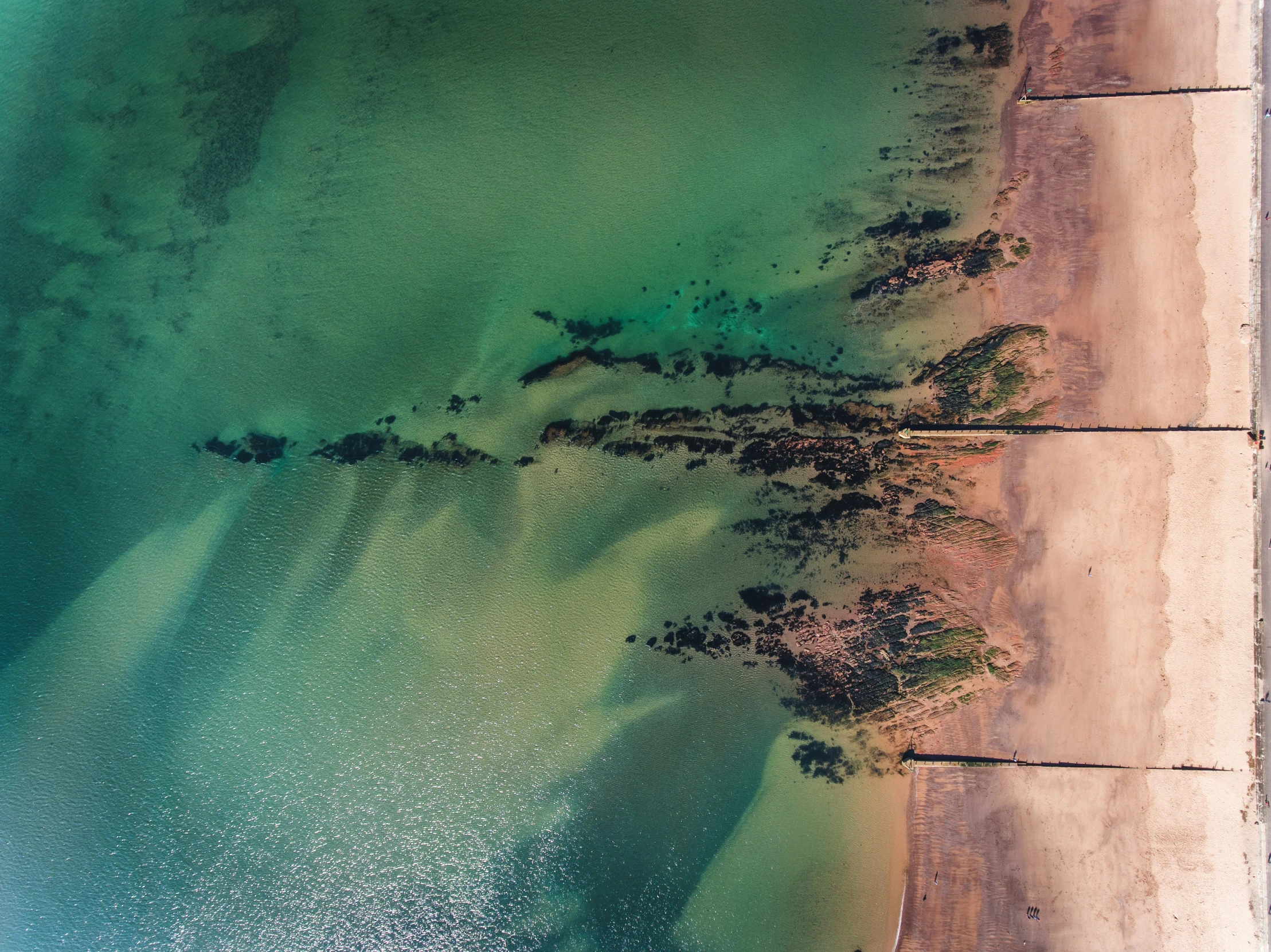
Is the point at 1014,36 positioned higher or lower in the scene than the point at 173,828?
higher

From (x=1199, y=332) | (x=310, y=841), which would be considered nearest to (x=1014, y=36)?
(x=1199, y=332)

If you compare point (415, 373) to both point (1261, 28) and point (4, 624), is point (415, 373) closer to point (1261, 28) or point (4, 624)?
point (4, 624)

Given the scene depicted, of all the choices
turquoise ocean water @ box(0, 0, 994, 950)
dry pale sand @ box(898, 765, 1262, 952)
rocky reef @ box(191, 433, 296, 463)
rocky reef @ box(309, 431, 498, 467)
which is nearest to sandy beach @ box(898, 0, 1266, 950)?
dry pale sand @ box(898, 765, 1262, 952)

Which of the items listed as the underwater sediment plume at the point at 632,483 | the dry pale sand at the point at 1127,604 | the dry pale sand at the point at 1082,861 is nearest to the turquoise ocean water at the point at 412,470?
the underwater sediment plume at the point at 632,483

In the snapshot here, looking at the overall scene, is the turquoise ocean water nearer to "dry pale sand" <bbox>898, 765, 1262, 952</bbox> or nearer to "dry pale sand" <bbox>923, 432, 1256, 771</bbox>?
"dry pale sand" <bbox>898, 765, 1262, 952</bbox>

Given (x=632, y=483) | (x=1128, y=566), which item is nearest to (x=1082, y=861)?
(x=1128, y=566)

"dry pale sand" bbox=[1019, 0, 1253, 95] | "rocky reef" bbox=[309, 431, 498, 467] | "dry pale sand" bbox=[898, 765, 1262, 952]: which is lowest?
"dry pale sand" bbox=[898, 765, 1262, 952]
